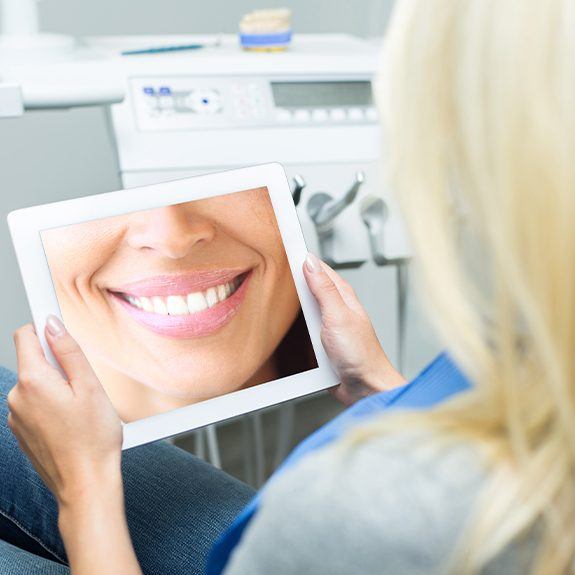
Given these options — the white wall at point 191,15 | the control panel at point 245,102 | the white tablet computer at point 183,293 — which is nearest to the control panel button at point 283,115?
Answer: the control panel at point 245,102

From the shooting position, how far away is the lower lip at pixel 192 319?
793 mm

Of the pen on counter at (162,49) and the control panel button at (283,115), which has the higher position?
the pen on counter at (162,49)

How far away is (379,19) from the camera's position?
1613 mm

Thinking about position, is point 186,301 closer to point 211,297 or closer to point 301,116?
point 211,297

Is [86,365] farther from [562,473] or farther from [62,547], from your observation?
[562,473]

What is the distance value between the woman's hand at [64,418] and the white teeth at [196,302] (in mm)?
152

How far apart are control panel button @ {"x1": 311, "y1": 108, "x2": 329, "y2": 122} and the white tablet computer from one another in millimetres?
339

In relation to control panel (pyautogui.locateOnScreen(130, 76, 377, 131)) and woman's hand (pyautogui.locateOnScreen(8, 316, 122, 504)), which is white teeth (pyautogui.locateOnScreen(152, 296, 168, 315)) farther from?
control panel (pyautogui.locateOnScreen(130, 76, 377, 131))

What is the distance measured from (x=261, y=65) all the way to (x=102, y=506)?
700mm

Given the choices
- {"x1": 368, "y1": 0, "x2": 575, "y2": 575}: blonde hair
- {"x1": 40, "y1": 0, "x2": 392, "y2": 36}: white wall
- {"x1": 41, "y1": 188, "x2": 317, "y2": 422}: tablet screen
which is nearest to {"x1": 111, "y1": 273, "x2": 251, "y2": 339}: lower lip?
{"x1": 41, "y1": 188, "x2": 317, "y2": 422}: tablet screen

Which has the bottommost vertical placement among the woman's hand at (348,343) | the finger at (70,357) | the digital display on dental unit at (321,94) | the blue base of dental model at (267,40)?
the woman's hand at (348,343)

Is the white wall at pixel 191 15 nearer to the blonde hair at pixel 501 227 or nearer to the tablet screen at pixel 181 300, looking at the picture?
the tablet screen at pixel 181 300

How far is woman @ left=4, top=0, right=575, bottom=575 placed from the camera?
358 mm

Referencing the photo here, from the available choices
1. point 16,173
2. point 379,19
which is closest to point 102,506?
point 16,173
